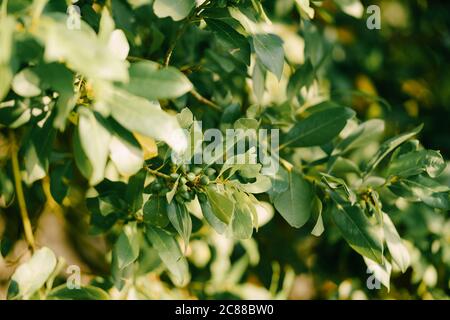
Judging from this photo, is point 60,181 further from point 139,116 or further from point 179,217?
point 139,116

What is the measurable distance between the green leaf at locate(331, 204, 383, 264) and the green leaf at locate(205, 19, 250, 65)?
1.10ft

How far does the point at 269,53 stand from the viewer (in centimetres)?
89

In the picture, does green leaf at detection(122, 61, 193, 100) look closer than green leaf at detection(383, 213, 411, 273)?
Yes

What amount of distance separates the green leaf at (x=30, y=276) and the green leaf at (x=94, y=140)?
40 cm

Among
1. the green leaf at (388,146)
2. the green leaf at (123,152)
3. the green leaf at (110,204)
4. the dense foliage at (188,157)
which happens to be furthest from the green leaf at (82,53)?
the green leaf at (388,146)

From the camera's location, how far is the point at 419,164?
970 millimetres

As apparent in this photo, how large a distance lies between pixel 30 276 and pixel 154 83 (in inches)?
20.7

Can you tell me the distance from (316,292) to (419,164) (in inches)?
35.4

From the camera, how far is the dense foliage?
2.06ft

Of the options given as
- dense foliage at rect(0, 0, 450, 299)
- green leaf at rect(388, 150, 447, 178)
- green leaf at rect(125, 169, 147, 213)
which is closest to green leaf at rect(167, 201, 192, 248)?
dense foliage at rect(0, 0, 450, 299)

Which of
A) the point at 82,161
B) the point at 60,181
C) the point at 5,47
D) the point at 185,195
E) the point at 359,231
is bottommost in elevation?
the point at 60,181
